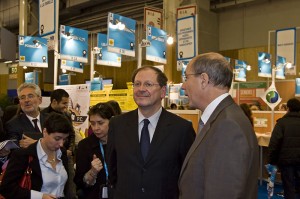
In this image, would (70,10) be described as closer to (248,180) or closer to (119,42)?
(119,42)

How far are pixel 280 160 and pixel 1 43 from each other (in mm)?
13073

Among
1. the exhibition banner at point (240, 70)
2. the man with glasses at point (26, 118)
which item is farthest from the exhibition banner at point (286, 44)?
the man with glasses at point (26, 118)

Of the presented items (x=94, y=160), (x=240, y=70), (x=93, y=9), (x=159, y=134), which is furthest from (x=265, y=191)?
(x=93, y=9)

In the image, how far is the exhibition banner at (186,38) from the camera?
24.3 ft

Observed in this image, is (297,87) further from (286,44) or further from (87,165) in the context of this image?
→ (87,165)

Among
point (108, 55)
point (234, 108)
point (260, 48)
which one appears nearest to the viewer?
point (234, 108)

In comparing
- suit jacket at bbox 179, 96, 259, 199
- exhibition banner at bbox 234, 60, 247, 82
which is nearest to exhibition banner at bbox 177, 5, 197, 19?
exhibition banner at bbox 234, 60, 247, 82

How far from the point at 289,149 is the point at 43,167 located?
3872mm

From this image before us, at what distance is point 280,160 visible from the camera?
207 inches

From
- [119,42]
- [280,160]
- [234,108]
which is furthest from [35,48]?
[234,108]

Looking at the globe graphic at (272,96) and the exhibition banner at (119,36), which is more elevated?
the exhibition banner at (119,36)

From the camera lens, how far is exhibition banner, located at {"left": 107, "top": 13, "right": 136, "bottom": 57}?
253 inches

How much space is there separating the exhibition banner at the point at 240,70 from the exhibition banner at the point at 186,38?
15.8 feet

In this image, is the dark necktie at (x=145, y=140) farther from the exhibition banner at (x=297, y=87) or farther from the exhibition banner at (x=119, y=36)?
the exhibition banner at (x=297, y=87)
